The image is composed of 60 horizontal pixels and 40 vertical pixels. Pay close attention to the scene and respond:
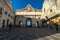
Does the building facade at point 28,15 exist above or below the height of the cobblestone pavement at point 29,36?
above

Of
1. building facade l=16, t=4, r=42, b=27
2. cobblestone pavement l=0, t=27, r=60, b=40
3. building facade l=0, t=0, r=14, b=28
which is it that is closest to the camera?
cobblestone pavement l=0, t=27, r=60, b=40

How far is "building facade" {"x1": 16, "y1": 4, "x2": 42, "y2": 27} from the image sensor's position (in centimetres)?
4312

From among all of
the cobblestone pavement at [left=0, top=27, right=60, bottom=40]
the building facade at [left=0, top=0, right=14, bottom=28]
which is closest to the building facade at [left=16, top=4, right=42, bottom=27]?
the building facade at [left=0, top=0, right=14, bottom=28]

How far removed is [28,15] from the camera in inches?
1741

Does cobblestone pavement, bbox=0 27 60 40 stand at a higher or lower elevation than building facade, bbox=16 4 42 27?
lower

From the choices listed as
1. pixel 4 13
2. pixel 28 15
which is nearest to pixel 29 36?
pixel 4 13

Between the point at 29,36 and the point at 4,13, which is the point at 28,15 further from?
the point at 29,36

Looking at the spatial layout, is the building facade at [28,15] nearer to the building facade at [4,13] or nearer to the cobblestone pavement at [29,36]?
the building facade at [4,13]

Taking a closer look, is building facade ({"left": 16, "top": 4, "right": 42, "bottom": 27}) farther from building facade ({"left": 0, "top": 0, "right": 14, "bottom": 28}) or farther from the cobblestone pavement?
the cobblestone pavement

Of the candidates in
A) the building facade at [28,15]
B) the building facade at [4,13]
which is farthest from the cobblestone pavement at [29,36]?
the building facade at [28,15]

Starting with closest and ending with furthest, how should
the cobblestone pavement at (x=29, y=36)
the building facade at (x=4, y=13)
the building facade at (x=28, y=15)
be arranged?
the cobblestone pavement at (x=29, y=36), the building facade at (x=4, y=13), the building facade at (x=28, y=15)

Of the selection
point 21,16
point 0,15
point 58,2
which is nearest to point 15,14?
point 21,16

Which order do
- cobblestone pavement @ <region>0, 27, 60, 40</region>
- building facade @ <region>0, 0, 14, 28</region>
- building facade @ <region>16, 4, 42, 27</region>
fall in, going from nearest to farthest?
1. cobblestone pavement @ <region>0, 27, 60, 40</region>
2. building facade @ <region>0, 0, 14, 28</region>
3. building facade @ <region>16, 4, 42, 27</region>

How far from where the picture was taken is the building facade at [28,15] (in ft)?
141
